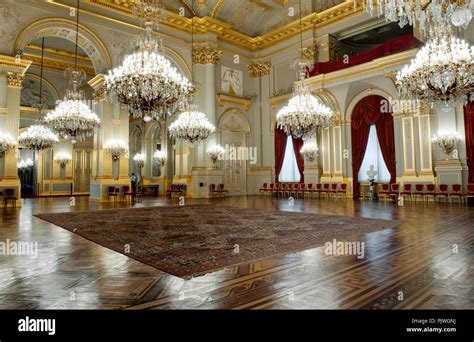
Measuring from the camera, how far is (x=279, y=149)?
14445 millimetres

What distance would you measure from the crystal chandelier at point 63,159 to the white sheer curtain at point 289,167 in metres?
10.8

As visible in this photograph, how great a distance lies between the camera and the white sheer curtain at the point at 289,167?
46.4 ft

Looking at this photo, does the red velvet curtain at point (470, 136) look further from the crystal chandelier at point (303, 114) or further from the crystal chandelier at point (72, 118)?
the crystal chandelier at point (72, 118)

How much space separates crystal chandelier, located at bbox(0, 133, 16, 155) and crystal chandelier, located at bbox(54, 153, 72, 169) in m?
7.46

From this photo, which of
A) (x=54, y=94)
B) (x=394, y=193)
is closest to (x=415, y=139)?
(x=394, y=193)

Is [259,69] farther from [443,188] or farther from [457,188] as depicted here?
[457,188]

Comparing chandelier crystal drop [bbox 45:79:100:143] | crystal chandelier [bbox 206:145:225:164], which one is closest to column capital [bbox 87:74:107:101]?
chandelier crystal drop [bbox 45:79:100:143]

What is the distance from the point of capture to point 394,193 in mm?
10141

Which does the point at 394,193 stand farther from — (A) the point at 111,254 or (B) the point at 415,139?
(A) the point at 111,254

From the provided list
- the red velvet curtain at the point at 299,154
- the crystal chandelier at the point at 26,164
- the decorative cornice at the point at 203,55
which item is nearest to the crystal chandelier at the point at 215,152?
the red velvet curtain at the point at 299,154

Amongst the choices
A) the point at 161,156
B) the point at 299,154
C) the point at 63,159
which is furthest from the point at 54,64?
the point at 299,154

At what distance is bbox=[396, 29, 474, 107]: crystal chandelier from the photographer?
Answer: 6438 mm

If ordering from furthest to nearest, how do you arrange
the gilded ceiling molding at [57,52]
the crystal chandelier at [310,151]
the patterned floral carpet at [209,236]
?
the gilded ceiling molding at [57,52] < the crystal chandelier at [310,151] < the patterned floral carpet at [209,236]
